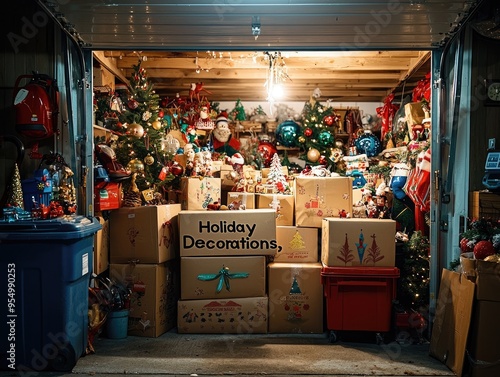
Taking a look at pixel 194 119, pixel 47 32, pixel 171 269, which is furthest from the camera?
pixel 194 119

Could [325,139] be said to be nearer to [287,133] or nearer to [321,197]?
[287,133]

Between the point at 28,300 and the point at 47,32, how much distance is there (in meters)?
2.22

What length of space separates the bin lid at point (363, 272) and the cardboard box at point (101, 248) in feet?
6.55

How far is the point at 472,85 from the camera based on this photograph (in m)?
4.16

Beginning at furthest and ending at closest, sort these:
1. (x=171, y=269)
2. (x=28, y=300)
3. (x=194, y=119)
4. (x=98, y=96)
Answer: (x=194, y=119) → (x=98, y=96) → (x=171, y=269) → (x=28, y=300)

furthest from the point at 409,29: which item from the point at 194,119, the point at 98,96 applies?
the point at 194,119

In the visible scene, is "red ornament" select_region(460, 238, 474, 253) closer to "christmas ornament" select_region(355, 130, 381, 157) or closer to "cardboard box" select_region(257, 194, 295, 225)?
"cardboard box" select_region(257, 194, 295, 225)

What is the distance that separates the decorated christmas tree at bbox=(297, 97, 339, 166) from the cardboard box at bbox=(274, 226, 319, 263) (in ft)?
9.36

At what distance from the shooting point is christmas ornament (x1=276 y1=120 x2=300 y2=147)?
7934mm

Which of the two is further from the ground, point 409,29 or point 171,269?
point 409,29

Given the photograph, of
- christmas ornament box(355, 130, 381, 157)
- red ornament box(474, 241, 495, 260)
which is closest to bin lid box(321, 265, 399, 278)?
red ornament box(474, 241, 495, 260)

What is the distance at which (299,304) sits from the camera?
476 cm

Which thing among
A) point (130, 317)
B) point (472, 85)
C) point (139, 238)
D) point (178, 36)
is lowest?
point (130, 317)

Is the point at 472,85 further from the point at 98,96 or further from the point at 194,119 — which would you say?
the point at 194,119
